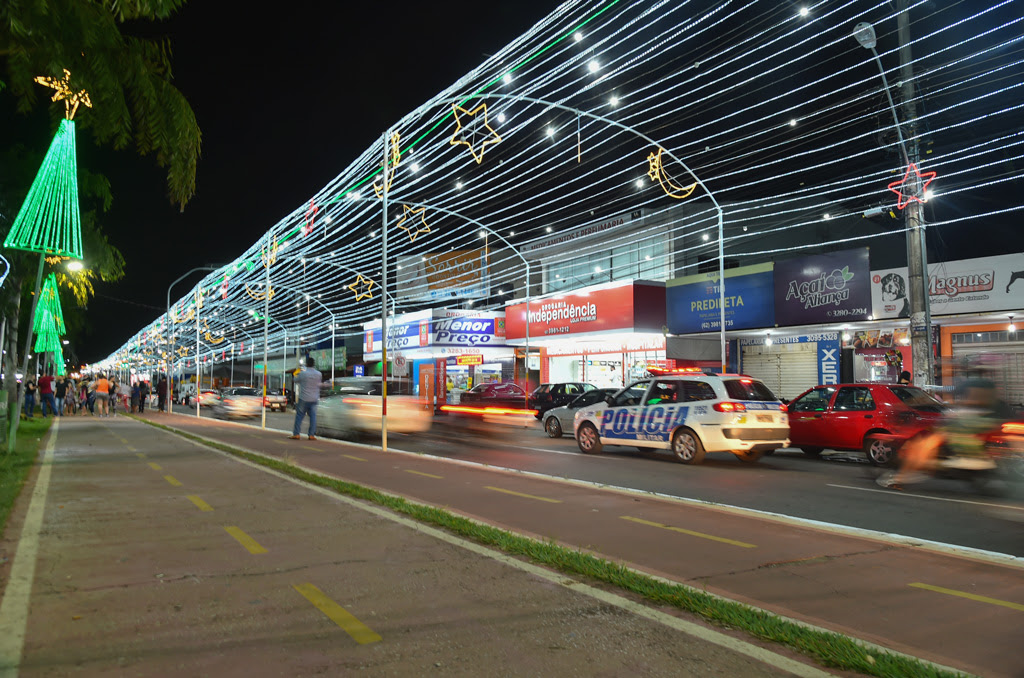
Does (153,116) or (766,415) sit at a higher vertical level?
(153,116)

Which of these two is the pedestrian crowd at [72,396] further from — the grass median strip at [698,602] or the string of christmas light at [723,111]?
the grass median strip at [698,602]

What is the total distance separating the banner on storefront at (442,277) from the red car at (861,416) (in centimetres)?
3521

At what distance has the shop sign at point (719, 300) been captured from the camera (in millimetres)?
23750

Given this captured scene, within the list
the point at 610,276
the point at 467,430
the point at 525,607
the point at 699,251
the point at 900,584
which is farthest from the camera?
the point at 610,276

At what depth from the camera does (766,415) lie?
12266 mm

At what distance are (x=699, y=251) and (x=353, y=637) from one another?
3292 cm

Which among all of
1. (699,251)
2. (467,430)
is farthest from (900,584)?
(699,251)

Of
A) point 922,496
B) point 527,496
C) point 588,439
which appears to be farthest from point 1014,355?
point 527,496

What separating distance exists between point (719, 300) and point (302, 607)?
73.5 feet

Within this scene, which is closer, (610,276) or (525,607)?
(525,607)

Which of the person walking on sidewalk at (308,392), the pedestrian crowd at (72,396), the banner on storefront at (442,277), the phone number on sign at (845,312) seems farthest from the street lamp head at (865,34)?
the banner on storefront at (442,277)

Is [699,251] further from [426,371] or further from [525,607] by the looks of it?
[525,607]

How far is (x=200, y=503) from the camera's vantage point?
7902mm

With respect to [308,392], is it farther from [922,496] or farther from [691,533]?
[922,496]
